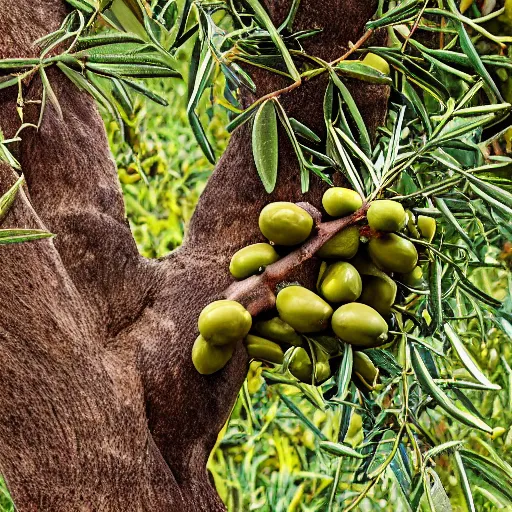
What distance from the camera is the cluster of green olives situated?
2.47ft

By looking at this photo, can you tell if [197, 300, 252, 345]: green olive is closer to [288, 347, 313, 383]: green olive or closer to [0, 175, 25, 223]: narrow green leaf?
[288, 347, 313, 383]: green olive

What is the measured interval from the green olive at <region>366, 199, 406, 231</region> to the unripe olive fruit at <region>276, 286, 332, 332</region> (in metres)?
0.11

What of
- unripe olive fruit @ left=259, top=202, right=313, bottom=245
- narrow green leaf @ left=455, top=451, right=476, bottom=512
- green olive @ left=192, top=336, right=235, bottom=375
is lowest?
narrow green leaf @ left=455, top=451, right=476, bottom=512

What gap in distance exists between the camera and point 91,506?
2.30 feet

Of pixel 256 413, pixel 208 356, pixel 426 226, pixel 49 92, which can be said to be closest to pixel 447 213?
pixel 426 226

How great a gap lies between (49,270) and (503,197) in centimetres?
50

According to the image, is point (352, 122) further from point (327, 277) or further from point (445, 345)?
point (445, 345)

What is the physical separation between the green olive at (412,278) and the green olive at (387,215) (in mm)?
126

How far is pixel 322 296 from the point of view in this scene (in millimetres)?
815

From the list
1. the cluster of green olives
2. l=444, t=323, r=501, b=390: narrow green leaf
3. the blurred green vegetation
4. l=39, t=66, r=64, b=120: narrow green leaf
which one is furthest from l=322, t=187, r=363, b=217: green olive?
the blurred green vegetation

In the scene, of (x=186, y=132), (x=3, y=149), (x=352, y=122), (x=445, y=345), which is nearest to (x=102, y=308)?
(x=3, y=149)

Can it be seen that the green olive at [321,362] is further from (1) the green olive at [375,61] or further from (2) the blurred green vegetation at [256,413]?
(2) the blurred green vegetation at [256,413]

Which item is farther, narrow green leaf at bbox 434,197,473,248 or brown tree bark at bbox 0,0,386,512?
narrow green leaf at bbox 434,197,473,248

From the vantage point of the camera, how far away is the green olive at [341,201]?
782 millimetres
